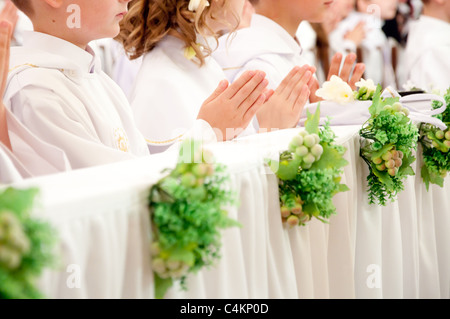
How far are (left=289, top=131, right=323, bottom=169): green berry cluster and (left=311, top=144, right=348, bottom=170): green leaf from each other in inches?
0.5

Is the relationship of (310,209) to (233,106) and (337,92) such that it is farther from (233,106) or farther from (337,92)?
(337,92)

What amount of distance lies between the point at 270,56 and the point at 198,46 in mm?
531

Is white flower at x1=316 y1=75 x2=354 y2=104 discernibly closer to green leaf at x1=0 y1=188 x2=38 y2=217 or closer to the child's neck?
the child's neck

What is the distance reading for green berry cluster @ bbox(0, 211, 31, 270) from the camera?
2.81 ft

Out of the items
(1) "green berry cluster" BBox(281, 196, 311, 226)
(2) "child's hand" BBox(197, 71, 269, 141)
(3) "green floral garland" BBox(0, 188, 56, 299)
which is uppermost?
(2) "child's hand" BBox(197, 71, 269, 141)

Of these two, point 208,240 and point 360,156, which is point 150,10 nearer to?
point 360,156

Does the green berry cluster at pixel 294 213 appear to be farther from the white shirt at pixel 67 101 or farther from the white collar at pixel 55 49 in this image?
the white collar at pixel 55 49

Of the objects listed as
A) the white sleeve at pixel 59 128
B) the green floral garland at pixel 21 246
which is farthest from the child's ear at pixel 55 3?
the green floral garland at pixel 21 246

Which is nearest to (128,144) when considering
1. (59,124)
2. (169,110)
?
(59,124)

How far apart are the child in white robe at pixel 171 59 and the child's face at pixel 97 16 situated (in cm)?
48

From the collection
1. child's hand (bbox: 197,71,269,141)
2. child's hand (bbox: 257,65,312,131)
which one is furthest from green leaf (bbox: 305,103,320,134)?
child's hand (bbox: 257,65,312,131)

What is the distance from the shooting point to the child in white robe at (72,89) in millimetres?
1749

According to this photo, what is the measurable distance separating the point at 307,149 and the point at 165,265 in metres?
0.53

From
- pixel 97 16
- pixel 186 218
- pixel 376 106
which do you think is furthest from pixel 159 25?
pixel 186 218
